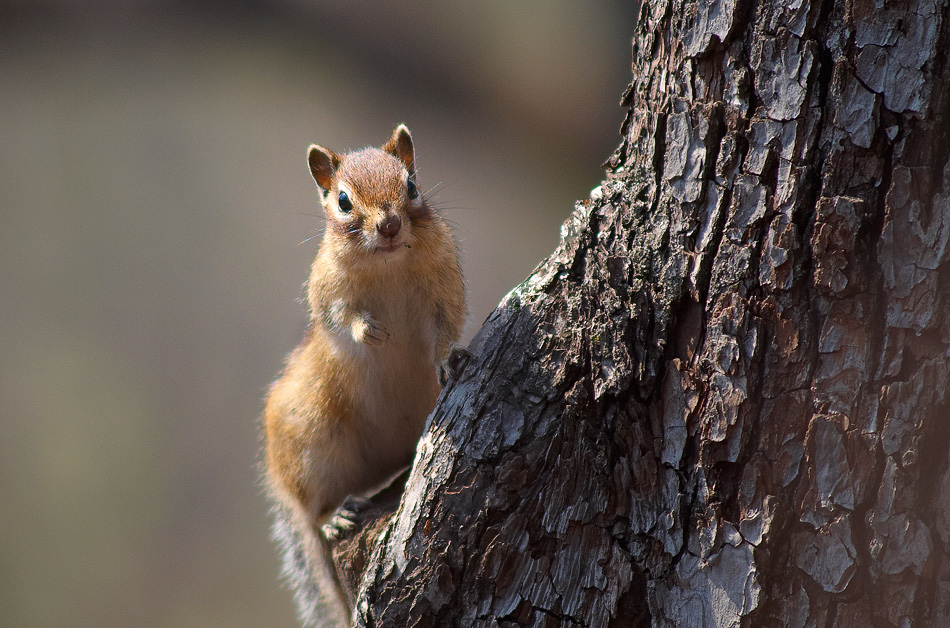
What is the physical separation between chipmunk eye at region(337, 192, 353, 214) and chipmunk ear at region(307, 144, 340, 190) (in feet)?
0.52

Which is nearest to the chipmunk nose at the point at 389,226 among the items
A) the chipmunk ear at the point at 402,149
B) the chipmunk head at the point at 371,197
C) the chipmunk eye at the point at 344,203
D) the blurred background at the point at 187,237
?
the chipmunk head at the point at 371,197

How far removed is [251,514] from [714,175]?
4.14 meters

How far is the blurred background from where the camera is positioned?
4301mm

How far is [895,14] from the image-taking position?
1080 mm

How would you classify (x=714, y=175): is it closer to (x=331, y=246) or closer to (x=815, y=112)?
(x=815, y=112)

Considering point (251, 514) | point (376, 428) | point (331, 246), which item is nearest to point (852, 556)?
point (376, 428)

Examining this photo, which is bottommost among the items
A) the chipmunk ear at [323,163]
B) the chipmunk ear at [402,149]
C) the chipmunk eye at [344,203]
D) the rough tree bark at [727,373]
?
the rough tree bark at [727,373]

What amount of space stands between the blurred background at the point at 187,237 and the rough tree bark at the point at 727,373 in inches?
A: 117

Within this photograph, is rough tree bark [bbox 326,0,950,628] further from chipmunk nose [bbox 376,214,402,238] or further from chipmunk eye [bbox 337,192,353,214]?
chipmunk eye [bbox 337,192,353,214]

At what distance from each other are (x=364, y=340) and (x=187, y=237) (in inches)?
119

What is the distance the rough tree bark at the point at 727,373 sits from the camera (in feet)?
3.59

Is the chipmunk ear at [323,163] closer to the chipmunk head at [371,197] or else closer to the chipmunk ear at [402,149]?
the chipmunk head at [371,197]

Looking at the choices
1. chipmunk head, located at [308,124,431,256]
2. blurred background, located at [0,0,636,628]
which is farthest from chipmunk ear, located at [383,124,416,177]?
blurred background, located at [0,0,636,628]

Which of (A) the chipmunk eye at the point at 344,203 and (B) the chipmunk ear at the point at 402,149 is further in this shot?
(B) the chipmunk ear at the point at 402,149
